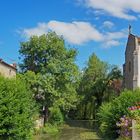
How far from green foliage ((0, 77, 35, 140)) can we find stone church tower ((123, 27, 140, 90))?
1197 inches

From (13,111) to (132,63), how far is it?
35.4m

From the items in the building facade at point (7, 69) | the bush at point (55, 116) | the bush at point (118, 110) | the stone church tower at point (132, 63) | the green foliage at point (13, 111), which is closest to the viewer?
the green foliage at point (13, 111)

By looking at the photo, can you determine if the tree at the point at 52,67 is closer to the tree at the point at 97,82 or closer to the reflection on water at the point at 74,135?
the reflection on water at the point at 74,135

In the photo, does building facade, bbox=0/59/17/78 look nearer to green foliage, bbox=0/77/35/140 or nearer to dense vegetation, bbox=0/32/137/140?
dense vegetation, bbox=0/32/137/140

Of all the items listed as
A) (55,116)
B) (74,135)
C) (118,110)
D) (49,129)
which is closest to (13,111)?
(118,110)

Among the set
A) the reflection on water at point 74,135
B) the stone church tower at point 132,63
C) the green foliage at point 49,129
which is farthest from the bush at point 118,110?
the green foliage at point 49,129

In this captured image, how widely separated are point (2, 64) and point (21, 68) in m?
9.76

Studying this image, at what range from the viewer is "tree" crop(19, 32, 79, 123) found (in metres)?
68.4

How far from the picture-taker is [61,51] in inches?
2751

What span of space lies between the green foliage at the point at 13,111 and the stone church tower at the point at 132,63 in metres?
30.4

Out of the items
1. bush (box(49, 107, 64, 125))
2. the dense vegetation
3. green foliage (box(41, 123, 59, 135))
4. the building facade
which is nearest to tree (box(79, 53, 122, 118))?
the dense vegetation

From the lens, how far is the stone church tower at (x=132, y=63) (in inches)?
2680

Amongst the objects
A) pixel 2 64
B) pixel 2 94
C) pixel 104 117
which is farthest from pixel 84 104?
pixel 2 94

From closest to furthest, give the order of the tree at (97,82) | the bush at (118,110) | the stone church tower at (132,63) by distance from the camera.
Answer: the bush at (118,110) < the stone church tower at (132,63) < the tree at (97,82)
